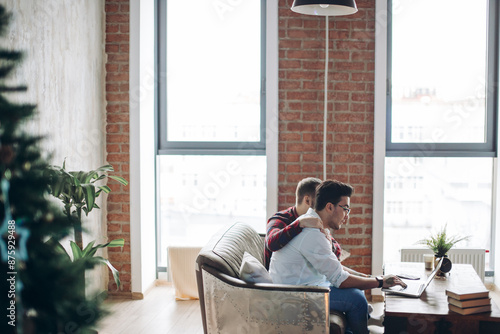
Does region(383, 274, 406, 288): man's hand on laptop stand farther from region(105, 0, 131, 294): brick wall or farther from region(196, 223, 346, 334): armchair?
region(105, 0, 131, 294): brick wall

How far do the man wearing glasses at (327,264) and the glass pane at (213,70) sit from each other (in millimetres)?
2018

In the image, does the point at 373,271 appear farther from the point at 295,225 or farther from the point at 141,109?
the point at 141,109

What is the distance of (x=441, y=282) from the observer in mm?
3193

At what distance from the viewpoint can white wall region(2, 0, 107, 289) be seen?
132 inches

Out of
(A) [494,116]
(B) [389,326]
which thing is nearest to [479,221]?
(A) [494,116]

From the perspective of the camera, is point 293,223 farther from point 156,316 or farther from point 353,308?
point 156,316

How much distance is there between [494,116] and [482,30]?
766 mm

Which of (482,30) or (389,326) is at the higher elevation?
(482,30)

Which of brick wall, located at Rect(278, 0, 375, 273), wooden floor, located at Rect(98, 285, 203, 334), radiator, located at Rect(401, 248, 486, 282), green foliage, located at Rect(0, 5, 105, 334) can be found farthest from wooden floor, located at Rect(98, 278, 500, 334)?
green foliage, located at Rect(0, 5, 105, 334)

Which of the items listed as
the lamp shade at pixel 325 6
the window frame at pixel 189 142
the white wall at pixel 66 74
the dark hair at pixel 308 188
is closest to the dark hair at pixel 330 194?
the dark hair at pixel 308 188

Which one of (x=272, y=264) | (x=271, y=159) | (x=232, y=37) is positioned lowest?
→ (x=272, y=264)

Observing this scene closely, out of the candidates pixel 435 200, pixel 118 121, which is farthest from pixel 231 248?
pixel 435 200

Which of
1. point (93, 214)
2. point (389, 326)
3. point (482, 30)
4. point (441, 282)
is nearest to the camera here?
point (389, 326)

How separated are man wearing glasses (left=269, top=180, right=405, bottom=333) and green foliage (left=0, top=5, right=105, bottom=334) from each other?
199 centimetres
